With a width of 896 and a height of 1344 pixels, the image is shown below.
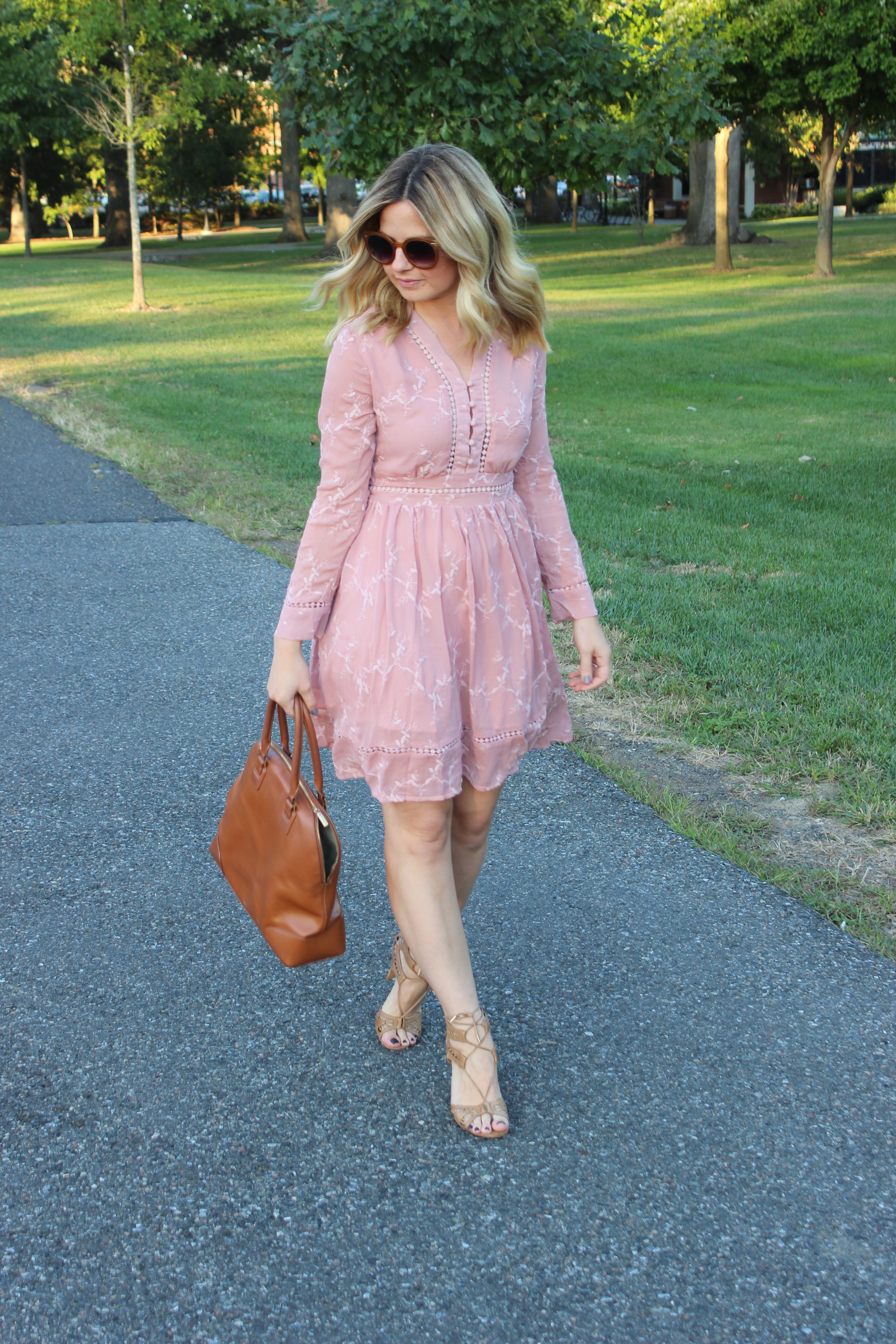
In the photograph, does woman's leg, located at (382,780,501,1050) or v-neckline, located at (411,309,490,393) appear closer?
v-neckline, located at (411,309,490,393)

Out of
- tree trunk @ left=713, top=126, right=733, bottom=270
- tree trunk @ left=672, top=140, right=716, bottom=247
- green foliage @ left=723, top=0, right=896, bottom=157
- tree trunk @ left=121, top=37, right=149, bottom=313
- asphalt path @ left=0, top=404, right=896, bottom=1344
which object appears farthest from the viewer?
tree trunk @ left=672, top=140, right=716, bottom=247

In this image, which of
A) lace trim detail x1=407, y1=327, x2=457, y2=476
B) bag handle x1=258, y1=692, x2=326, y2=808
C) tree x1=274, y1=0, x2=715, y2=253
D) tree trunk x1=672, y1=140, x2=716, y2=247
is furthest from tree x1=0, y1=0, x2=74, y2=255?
bag handle x1=258, y1=692, x2=326, y2=808

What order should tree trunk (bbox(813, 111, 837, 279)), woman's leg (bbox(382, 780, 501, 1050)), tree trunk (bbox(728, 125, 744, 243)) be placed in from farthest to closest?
1. tree trunk (bbox(728, 125, 744, 243))
2. tree trunk (bbox(813, 111, 837, 279))
3. woman's leg (bbox(382, 780, 501, 1050))

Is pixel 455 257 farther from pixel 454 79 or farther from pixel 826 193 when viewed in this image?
pixel 826 193

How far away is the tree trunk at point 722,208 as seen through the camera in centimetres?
2509

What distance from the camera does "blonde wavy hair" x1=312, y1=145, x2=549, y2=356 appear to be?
7.13ft

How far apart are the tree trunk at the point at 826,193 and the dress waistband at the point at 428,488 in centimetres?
2291

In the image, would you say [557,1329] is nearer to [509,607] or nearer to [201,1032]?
[201,1032]

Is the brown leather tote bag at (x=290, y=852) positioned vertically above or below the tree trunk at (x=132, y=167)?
below

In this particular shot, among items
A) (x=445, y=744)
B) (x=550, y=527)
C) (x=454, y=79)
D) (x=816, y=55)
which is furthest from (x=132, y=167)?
(x=445, y=744)

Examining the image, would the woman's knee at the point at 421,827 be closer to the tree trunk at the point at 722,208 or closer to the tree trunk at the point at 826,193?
the tree trunk at the point at 826,193

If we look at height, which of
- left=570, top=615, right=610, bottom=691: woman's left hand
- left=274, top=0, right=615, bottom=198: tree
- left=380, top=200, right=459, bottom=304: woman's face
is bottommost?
left=570, top=615, right=610, bottom=691: woman's left hand

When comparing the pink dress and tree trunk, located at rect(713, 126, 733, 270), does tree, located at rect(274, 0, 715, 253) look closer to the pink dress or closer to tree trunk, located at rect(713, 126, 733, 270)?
the pink dress

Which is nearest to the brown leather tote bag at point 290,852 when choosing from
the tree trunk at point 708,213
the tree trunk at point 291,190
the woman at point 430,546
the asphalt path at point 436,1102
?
the woman at point 430,546
